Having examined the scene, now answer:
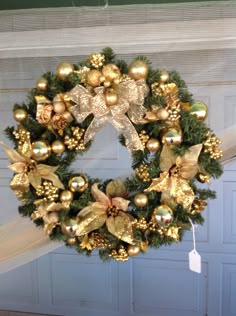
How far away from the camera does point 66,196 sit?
35.3 inches

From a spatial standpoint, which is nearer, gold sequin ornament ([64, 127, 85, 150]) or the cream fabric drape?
gold sequin ornament ([64, 127, 85, 150])

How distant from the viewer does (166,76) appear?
0.87m

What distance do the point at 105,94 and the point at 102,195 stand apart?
224 mm

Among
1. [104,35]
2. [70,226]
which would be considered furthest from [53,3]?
[70,226]

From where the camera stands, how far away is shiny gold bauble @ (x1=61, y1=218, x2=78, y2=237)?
905 millimetres

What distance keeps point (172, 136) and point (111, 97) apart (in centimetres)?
15

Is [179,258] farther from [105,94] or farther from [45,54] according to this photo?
[105,94]

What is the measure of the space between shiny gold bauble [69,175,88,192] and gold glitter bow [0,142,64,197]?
0.02 m

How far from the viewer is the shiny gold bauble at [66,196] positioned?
0.90 m

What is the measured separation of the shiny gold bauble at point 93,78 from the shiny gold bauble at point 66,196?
238 millimetres

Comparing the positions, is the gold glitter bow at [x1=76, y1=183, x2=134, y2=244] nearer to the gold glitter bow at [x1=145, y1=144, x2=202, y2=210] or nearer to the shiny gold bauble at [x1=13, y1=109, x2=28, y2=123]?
the gold glitter bow at [x1=145, y1=144, x2=202, y2=210]

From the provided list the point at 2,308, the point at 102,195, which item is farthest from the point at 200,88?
the point at 2,308

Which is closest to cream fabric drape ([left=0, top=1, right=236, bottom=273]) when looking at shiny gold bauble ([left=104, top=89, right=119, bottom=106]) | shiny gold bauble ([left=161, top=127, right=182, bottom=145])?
shiny gold bauble ([left=161, top=127, right=182, bottom=145])

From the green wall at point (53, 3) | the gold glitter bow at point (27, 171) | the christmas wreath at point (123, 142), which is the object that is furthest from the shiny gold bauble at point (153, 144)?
the green wall at point (53, 3)
